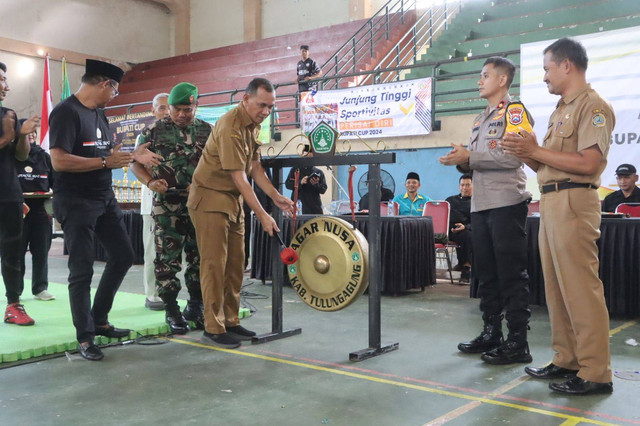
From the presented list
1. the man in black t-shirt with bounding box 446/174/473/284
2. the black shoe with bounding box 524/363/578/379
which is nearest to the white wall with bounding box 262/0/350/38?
the man in black t-shirt with bounding box 446/174/473/284

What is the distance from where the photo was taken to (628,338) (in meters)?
3.89

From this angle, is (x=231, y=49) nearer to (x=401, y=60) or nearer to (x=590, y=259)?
(x=401, y=60)

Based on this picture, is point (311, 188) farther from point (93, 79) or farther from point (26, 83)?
point (26, 83)

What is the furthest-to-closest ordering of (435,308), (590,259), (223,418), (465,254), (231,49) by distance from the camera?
1. (231,49)
2. (465,254)
3. (435,308)
4. (590,259)
5. (223,418)

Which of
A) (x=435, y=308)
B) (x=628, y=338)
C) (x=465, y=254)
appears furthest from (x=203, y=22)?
(x=628, y=338)

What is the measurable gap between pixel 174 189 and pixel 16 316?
1331 mm

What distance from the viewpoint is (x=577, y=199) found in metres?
2.70

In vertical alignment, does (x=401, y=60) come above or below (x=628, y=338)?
above

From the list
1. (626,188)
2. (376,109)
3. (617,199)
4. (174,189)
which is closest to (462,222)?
(617,199)

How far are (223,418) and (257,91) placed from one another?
1779 millimetres

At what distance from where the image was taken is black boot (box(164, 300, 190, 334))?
3953mm

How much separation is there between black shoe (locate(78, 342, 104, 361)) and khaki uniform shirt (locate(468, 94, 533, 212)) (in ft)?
7.16

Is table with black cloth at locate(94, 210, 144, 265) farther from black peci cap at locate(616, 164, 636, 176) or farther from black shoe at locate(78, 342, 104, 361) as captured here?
black peci cap at locate(616, 164, 636, 176)

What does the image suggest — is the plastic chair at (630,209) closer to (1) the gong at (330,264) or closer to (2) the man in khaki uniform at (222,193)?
(1) the gong at (330,264)
